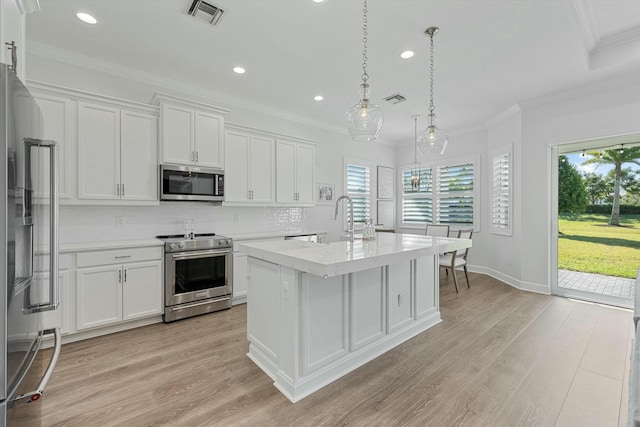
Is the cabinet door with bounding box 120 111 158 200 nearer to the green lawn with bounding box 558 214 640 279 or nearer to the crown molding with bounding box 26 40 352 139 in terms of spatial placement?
the crown molding with bounding box 26 40 352 139

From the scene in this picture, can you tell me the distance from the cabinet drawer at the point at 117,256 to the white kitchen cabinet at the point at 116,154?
23.4 inches

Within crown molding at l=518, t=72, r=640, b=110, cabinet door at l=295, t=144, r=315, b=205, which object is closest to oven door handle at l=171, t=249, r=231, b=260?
→ cabinet door at l=295, t=144, r=315, b=205

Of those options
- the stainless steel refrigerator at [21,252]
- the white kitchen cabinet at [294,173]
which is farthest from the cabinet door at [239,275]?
the stainless steel refrigerator at [21,252]

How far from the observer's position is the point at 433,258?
10.5 ft

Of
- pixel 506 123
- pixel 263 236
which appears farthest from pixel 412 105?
pixel 263 236

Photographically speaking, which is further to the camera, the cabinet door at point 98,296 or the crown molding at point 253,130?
the crown molding at point 253,130

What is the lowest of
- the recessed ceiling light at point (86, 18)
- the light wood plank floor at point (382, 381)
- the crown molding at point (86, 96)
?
the light wood plank floor at point (382, 381)

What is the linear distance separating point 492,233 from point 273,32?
16.0 ft

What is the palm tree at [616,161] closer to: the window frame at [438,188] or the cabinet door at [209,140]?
the window frame at [438,188]

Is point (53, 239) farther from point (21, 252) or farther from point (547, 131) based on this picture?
point (547, 131)

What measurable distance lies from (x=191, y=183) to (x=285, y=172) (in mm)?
1472

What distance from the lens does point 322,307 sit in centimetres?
214

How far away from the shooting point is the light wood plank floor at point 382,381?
1.81 m

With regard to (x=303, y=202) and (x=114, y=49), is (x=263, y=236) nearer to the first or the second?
(x=303, y=202)
